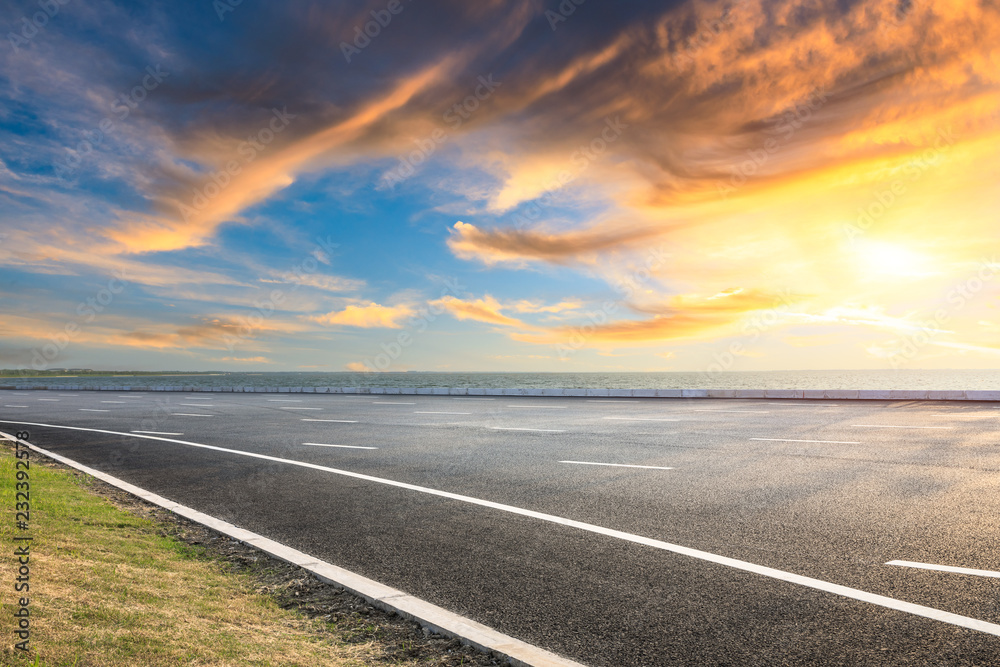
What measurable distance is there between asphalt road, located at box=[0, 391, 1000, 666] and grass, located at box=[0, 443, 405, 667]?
924 millimetres

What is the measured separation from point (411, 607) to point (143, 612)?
1686mm

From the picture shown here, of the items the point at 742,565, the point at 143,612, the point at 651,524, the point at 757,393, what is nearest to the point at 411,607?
the point at 143,612

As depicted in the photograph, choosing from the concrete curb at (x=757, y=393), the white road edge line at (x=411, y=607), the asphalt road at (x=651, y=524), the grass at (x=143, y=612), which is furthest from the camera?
the concrete curb at (x=757, y=393)

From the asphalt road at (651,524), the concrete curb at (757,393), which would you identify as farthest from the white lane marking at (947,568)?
the concrete curb at (757,393)

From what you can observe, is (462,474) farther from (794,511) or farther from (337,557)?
(794,511)

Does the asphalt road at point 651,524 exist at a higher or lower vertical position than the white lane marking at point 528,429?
lower

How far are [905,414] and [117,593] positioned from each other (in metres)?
21.3

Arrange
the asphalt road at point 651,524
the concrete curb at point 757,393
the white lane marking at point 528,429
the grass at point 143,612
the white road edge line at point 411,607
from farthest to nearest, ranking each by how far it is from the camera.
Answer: the concrete curb at point 757,393, the white lane marking at point 528,429, the asphalt road at point 651,524, the white road edge line at point 411,607, the grass at point 143,612

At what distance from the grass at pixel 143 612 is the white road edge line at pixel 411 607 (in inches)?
18.0

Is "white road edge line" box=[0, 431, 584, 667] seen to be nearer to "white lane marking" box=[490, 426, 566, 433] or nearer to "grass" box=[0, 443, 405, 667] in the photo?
"grass" box=[0, 443, 405, 667]

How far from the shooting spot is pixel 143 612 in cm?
391

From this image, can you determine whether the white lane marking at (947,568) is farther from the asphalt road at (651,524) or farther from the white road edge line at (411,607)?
the white road edge line at (411,607)

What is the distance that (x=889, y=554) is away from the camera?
5.23m

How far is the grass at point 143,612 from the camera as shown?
3357mm
